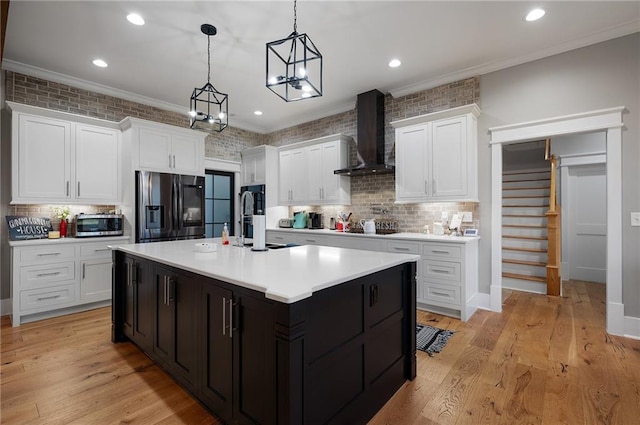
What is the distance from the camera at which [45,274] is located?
3543 millimetres

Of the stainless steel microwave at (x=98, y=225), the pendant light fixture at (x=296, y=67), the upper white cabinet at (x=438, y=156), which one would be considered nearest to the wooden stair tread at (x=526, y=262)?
the upper white cabinet at (x=438, y=156)

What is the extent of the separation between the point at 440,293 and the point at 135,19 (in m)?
4.37

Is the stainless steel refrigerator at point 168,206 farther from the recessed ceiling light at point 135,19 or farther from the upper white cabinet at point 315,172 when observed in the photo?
the recessed ceiling light at point 135,19

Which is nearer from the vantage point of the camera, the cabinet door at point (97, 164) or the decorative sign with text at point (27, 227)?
the decorative sign with text at point (27, 227)

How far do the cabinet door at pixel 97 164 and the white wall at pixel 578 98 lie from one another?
506 cm

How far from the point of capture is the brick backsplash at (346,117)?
12.7ft

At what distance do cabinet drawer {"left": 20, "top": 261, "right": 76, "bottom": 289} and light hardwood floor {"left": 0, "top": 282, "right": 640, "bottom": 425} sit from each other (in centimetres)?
48

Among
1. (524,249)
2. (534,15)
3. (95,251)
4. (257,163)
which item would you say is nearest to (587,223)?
(524,249)

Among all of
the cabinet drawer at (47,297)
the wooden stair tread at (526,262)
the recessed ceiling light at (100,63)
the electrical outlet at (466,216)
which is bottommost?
the cabinet drawer at (47,297)

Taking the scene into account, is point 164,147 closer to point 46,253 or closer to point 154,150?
point 154,150

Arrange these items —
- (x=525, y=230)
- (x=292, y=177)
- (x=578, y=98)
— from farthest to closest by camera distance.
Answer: (x=292, y=177)
(x=525, y=230)
(x=578, y=98)

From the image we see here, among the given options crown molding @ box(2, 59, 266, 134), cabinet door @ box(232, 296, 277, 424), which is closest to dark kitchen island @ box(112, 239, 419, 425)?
cabinet door @ box(232, 296, 277, 424)

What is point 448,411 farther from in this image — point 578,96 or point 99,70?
point 99,70

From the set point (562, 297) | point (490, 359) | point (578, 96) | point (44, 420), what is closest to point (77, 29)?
point (44, 420)
